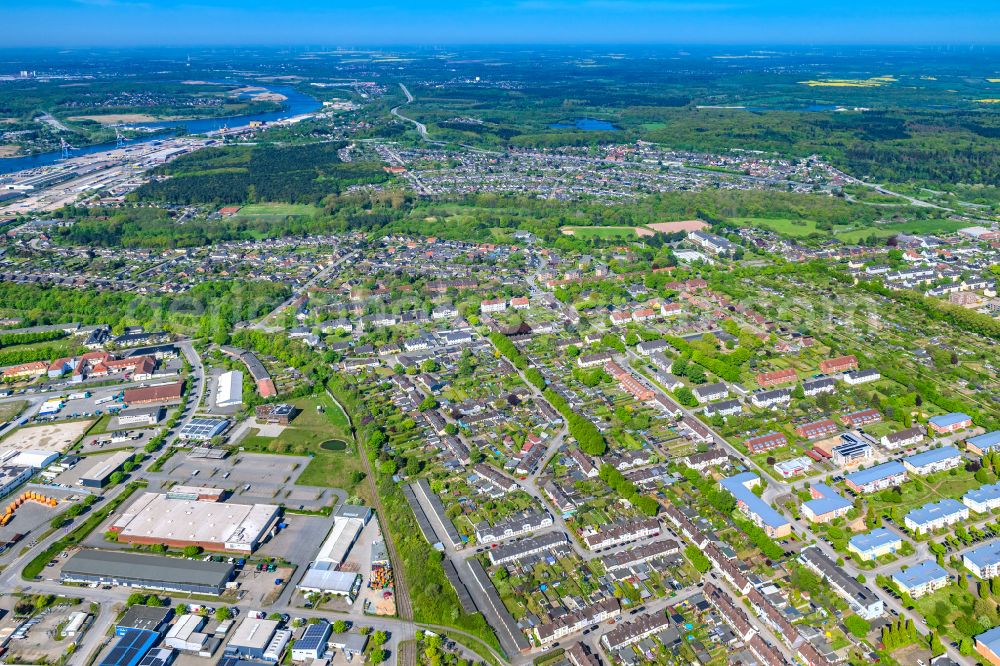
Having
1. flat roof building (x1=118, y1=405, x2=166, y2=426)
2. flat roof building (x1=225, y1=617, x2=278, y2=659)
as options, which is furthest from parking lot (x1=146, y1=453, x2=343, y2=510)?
flat roof building (x1=225, y1=617, x2=278, y2=659)

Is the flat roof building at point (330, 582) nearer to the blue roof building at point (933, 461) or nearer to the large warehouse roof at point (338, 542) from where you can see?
the large warehouse roof at point (338, 542)

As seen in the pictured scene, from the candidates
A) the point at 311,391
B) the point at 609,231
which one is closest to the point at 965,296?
the point at 609,231

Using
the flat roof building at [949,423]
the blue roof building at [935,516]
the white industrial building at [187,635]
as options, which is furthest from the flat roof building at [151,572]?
the flat roof building at [949,423]

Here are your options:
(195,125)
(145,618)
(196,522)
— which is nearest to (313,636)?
(145,618)

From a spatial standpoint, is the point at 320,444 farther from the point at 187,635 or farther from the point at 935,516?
the point at 935,516

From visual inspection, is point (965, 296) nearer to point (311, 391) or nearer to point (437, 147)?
point (311, 391)
